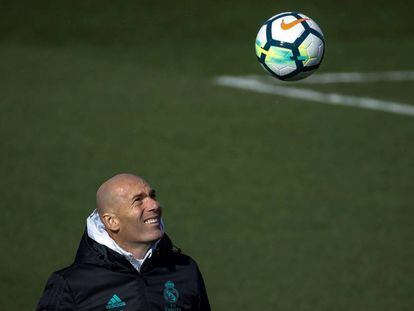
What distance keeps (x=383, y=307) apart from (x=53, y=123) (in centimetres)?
608

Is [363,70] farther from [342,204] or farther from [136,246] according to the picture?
[136,246]

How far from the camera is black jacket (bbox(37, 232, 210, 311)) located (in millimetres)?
6785

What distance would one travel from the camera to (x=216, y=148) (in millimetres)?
14234

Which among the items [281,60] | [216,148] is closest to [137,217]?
[281,60]

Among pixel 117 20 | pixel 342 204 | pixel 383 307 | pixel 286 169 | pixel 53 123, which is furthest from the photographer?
pixel 117 20

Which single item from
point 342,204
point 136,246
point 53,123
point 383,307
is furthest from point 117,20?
A: point 136,246

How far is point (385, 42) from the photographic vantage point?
17969 millimetres

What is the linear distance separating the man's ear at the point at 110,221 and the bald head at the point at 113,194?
4 centimetres

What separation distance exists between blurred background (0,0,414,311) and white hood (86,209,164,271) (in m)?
3.94

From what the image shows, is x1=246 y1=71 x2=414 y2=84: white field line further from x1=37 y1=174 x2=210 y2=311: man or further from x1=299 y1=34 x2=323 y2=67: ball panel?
x1=37 y1=174 x2=210 y2=311: man

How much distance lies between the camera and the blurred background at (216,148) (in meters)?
11.5

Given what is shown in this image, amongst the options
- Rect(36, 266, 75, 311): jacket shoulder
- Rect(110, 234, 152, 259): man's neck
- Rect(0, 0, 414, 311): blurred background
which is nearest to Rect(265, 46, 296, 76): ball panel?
Rect(0, 0, 414, 311): blurred background

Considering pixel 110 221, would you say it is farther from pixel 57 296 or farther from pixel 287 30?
pixel 287 30

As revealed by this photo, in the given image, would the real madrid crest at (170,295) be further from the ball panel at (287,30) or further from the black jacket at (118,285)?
the ball panel at (287,30)
